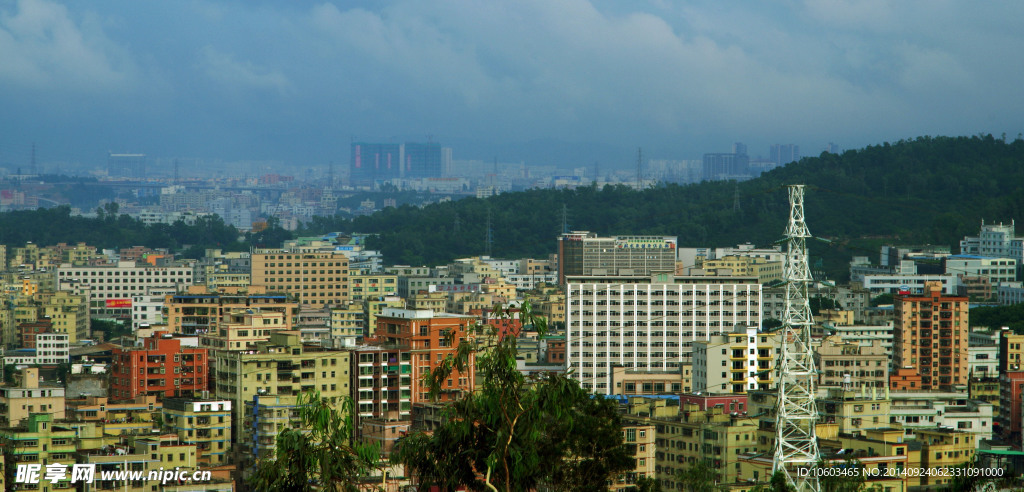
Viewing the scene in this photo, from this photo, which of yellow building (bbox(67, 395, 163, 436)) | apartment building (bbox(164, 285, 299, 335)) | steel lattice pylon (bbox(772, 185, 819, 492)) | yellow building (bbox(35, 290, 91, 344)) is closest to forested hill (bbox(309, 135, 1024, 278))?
yellow building (bbox(35, 290, 91, 344))

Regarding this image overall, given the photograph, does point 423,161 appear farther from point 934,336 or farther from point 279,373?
point 279,373

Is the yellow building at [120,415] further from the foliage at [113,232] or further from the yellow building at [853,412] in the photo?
the foliage at [113,232]

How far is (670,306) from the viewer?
23.7 meters

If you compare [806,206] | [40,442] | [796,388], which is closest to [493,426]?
[796,388]

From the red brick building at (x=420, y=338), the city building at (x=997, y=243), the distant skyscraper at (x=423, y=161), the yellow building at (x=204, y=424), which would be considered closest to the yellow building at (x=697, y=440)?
the red brick building at (x=420, y=338)

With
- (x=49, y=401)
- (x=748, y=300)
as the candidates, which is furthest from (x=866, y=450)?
(x=748, y=300)

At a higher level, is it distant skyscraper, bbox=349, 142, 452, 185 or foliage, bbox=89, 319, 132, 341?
distant skyscraper, bbox=349, 142, 452, 185

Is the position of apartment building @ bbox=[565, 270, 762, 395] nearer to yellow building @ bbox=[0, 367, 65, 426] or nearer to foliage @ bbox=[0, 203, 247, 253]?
yellow building @ bbox=[0, 367, 65, 426]

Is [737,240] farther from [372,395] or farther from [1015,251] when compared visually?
[372,395]

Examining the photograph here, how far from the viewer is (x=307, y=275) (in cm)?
3691

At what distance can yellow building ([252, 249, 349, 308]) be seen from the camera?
36.6 meters

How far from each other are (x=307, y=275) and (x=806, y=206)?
15.6 meters

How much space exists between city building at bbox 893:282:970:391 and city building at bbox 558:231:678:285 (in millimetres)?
14664

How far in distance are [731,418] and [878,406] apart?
2.13 meters
